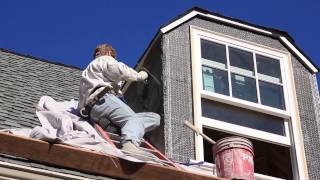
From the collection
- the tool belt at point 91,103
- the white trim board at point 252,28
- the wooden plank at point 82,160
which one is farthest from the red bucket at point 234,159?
the white trim board at point 252,28

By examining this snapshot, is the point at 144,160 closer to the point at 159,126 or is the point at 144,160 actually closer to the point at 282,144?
the point at 159,126

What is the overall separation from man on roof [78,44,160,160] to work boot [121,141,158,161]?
15 centimetres

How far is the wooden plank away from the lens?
17.1ft

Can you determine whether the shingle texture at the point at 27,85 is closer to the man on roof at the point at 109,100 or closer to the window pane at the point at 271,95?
the man on roof at the point at 109,100

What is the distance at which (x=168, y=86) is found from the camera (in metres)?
7.50

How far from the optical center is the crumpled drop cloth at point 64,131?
5430mm

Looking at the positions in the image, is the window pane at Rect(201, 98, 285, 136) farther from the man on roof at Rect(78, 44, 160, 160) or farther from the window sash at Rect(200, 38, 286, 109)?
the man on roof at Rect(78, 44, 160, 160)

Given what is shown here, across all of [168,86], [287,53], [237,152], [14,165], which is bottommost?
[14,165]

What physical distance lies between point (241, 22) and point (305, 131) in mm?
1571

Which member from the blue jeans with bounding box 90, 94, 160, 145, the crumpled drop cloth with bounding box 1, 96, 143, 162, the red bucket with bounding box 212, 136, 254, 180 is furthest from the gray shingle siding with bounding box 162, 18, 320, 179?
the crumpled drop cloth with bounding box 1, 96, 143, 162

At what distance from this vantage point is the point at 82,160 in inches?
209

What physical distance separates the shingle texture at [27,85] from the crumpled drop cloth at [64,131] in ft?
2.23

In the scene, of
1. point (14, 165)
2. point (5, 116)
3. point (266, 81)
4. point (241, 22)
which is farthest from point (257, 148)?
point (14, 165)

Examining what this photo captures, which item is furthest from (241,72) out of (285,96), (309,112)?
(309,112)
